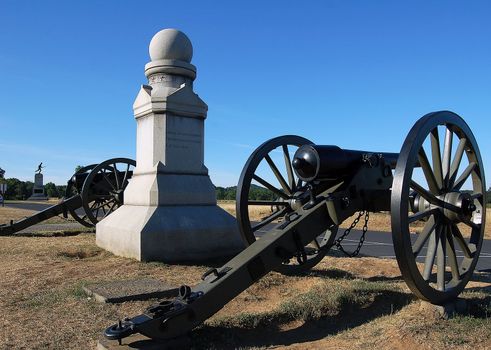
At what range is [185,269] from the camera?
7129 millimetres

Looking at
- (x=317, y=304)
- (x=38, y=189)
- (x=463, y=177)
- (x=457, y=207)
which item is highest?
(x=38, y=189)

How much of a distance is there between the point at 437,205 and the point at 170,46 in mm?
5957

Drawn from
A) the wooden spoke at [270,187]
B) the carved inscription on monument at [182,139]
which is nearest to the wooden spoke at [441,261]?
the wooden spoke at [270,187]

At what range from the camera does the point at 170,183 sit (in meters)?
8.42

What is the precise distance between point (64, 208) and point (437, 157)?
428 inches

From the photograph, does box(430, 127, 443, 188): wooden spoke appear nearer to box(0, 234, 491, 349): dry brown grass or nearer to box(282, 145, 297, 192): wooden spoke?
box(0, 234, 491, 349): dry brown grass

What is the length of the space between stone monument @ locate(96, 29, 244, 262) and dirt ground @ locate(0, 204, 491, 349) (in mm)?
628

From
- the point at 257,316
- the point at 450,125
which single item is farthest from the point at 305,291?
the point at 450,125

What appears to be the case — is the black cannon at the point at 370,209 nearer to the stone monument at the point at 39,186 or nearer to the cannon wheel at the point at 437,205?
the cannon wheel at the point at 437,205

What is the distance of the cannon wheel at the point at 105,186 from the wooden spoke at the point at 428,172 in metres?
9.31

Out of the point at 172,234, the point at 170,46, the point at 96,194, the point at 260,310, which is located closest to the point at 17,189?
the point at 96,194

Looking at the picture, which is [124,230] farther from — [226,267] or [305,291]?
[226,267]

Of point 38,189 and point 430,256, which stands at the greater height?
point 38,189

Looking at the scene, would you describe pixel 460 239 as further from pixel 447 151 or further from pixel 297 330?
pixel 297 330
